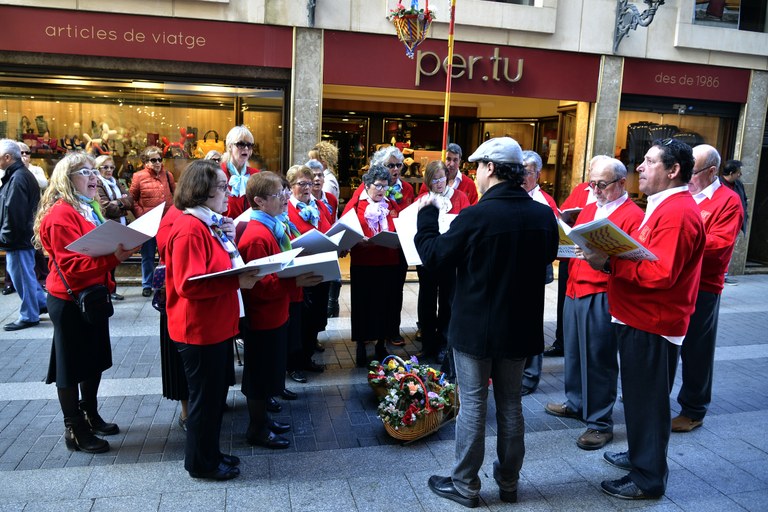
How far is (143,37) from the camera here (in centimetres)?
850

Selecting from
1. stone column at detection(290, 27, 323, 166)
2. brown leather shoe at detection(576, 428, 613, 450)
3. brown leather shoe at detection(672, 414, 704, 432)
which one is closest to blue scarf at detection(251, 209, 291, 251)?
brown leather shoe at detection(576, 428, 613, 450)

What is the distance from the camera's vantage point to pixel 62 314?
3.91m

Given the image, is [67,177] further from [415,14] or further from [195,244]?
[415,14]

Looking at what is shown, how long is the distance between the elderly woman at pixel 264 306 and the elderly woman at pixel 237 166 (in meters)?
1.56

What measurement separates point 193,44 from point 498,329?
7.13m

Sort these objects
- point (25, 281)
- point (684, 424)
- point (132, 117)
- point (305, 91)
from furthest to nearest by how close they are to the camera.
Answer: point (132, 117) < point (305, 91) < point (25, 281) < point (684, 424)

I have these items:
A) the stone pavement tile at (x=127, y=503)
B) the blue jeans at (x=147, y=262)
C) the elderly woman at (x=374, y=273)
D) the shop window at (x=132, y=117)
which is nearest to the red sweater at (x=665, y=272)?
the elderly woman at (x=374, y=273)

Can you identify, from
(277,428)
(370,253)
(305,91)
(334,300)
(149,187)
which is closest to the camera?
(277,428)

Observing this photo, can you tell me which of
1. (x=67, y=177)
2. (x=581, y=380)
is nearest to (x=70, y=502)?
(x=67, y=177)

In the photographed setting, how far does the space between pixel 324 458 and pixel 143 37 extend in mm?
6864

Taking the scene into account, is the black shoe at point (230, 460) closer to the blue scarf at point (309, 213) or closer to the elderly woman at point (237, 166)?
the blue scarf at point (309, 213)

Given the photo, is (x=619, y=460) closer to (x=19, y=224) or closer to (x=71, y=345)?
(x=71, y=345)

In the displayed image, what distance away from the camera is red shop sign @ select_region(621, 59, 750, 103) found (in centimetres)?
1050

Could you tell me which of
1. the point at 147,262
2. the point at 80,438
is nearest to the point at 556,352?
the point at 80,438
